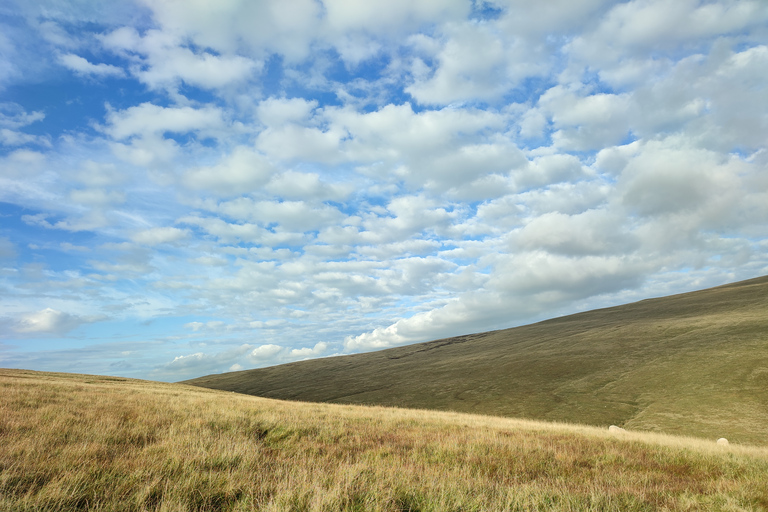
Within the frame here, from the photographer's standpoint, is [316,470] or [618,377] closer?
[316,470]

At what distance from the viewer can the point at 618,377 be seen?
50219 millimetres

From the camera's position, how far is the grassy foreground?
496cm

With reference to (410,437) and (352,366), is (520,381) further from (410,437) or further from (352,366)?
(352,366)

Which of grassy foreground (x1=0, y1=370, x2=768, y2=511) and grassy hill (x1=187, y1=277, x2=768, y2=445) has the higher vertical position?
grassy foreground (x1=0, y1=370, x2=768, y2=511)

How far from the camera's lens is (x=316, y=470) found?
6254 mm

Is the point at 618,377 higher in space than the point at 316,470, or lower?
lower

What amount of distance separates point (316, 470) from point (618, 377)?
5772 centimetres

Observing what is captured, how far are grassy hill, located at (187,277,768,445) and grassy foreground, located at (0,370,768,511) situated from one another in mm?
30317

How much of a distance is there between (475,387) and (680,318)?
51.1 meters

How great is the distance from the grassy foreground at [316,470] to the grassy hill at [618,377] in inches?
1194

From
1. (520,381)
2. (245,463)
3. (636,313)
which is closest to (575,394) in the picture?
(520,381)

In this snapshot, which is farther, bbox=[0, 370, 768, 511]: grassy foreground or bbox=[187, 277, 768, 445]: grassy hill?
bbox=[187, 277, 768, 445]: grassy hill

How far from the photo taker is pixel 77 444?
6867 millimetres

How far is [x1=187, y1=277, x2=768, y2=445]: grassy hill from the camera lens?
35562 millimetres
